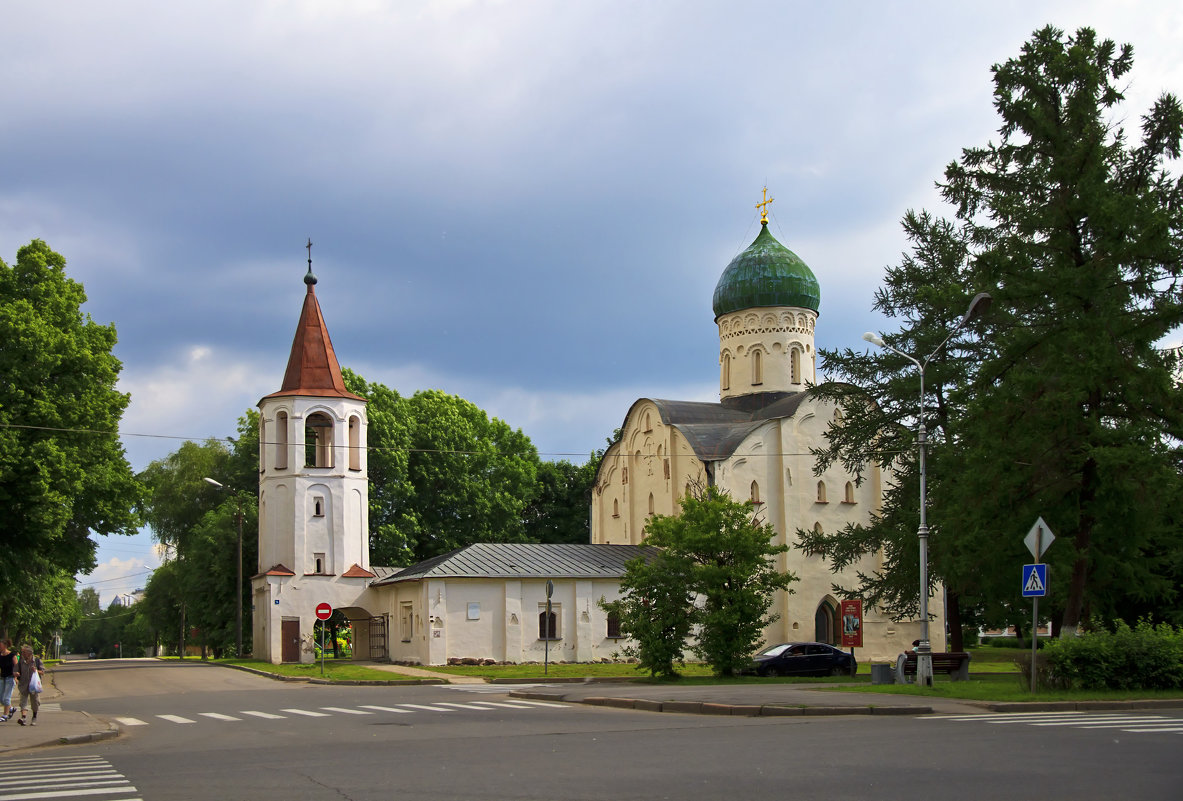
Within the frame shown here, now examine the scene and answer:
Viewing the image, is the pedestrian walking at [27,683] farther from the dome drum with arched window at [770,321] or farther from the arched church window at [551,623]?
the dome drum with arched window at [770,321]

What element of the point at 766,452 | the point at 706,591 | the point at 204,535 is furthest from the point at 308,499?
the point at 706,591

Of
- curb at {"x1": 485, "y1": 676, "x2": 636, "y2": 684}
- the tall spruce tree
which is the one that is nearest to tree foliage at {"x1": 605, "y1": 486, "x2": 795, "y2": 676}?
curb at {"x1": 485, "y1": 676, "x2": 636, "y2": 684}

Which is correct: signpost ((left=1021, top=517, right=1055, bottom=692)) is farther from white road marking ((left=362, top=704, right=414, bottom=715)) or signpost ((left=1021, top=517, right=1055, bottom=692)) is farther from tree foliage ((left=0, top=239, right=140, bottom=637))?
tree foliage ((left=0, top=239, right=140, bottom=637))

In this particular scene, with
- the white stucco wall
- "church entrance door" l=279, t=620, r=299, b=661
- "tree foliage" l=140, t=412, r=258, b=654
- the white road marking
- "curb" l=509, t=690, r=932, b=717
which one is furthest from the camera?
"tree foliage" l=140, t=412, r=258, b=654

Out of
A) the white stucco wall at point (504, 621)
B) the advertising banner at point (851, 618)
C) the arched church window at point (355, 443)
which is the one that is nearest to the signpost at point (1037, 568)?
the advertising banner at point (851, 618)

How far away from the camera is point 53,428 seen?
3325 cm

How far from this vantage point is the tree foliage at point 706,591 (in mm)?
29125

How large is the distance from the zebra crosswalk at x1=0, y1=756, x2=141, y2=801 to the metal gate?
32.4 m

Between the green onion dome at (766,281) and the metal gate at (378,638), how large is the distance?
20.5m

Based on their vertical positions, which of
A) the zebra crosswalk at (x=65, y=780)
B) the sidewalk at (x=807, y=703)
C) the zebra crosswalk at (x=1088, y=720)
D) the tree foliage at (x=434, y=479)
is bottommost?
the sidewalk at (x=807, y=703)

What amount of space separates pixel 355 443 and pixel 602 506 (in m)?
12.2

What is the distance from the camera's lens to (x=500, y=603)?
1623 inches

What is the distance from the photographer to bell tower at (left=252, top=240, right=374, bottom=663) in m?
47.1

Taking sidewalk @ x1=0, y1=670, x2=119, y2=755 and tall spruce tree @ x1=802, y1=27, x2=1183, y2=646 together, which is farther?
tall spruce tree @ x1=802, y1=27, x2=1183, y2=646
